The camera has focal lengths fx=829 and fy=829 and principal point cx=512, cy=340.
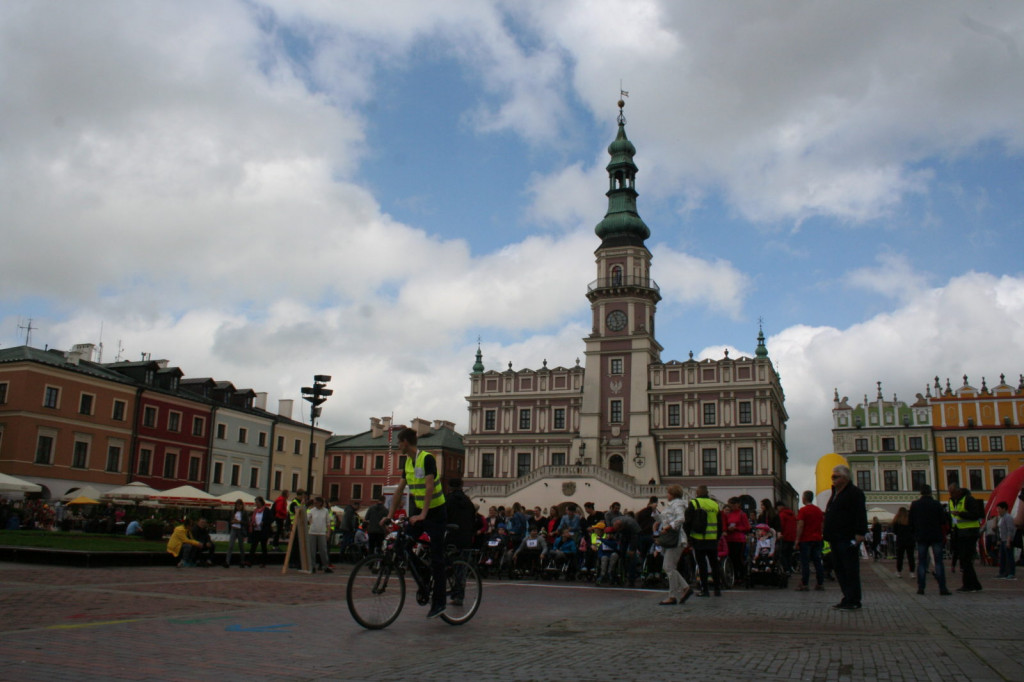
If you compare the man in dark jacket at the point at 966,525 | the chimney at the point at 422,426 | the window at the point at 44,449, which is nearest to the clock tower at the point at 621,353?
the chimney at the point at 422,426

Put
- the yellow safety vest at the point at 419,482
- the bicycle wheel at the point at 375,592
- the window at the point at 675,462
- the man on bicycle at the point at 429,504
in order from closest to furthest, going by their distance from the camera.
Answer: the bicycle wheel at the point at 375,592
the man on bicycle at the point at 429,504
the yellow safety vest at the point at 419,482
the window at the point at 675,462

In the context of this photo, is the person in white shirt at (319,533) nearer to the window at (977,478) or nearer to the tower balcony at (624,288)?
the tower balcony at (624,288)

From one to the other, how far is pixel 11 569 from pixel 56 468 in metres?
32.3

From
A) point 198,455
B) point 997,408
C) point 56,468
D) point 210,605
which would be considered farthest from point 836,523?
point 997,408

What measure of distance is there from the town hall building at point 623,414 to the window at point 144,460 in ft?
70.2

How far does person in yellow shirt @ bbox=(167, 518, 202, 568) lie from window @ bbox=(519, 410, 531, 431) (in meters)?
47.7

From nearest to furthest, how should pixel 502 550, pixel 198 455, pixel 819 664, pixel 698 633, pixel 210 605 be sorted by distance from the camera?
1. pixel 819 664
2. pixel 698 633
3. pixel 210 605
4. pixel 502 550
5. pixel 198 455

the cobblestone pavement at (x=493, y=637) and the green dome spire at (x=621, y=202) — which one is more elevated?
the green dome spire at (x=621, y=202)

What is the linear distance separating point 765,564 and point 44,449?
38.3m

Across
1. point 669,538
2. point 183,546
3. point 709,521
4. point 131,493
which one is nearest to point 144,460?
point 131,493

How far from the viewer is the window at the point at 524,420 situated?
65.4 m

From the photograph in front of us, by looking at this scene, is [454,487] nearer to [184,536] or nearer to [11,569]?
[11,569]

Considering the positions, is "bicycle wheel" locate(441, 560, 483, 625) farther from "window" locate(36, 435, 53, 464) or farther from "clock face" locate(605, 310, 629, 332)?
"clock face" locate(605, 310, 629, 332)

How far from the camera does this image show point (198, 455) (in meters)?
52.8
